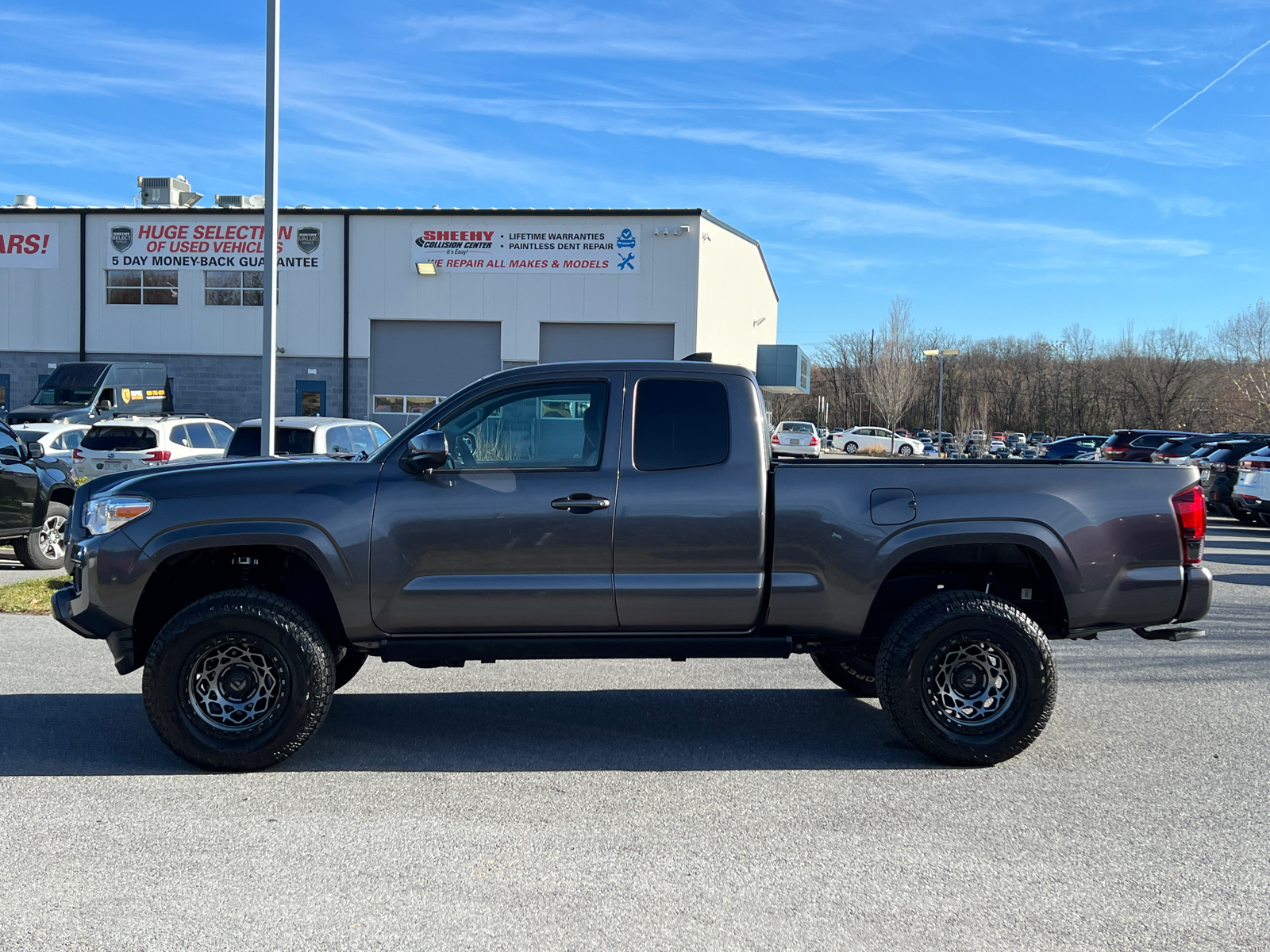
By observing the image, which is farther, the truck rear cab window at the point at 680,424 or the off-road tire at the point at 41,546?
the off-road tire at the point at 41,546

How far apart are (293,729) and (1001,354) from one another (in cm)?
11745

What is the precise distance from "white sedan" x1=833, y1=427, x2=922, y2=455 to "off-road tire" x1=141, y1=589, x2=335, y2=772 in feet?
176

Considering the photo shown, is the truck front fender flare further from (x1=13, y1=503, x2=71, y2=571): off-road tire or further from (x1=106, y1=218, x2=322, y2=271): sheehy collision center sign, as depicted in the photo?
(x1=106, y1=218, x2=322, y2=271): sheehy collision center sign

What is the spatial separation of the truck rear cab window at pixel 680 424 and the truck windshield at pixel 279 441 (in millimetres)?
10180

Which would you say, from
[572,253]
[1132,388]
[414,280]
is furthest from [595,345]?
[1132,388]

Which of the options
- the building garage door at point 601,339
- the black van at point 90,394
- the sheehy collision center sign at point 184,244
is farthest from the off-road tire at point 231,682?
the sheehy collision center sign at point 184,244

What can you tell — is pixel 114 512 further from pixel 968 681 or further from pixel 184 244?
pixel 184 244

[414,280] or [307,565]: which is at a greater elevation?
[414,280]

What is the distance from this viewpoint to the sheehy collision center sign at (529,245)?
116 feet

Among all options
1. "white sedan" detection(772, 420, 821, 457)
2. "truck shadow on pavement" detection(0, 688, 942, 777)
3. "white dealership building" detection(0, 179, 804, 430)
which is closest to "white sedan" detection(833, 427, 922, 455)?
"white sedan" detection(772, 420, 821, 457)

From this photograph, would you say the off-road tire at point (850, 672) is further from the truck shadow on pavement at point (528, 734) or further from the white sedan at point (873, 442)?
the white sedan at point (873, 442)

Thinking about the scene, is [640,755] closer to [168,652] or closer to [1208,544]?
[168,652]

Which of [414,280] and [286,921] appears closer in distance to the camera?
[286,921]

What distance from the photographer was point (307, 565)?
545 cm
